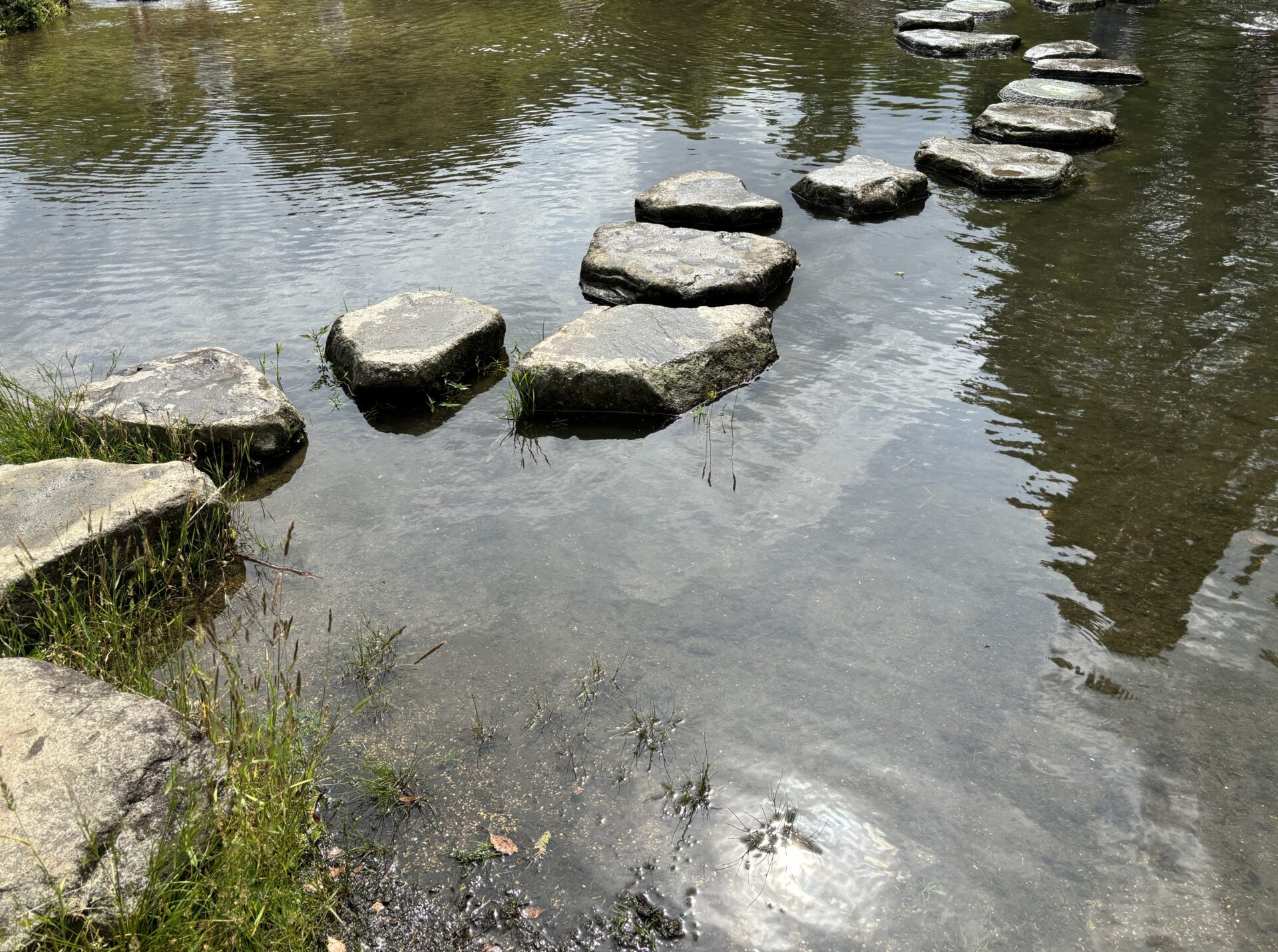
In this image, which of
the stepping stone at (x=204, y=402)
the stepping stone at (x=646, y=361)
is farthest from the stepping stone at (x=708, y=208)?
the stepping stone at (x=204, y=402)

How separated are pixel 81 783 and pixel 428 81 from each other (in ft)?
31.2

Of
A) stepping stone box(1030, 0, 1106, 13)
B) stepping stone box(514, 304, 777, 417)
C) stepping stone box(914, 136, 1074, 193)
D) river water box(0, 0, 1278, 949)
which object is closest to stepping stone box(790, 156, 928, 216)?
river water box(0, 0, 1278, 949)

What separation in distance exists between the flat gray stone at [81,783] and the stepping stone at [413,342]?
2.22 m

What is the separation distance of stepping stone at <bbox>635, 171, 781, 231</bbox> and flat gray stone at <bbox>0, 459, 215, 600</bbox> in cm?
380

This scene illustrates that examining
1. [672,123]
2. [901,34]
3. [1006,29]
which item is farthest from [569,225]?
[1006,29]

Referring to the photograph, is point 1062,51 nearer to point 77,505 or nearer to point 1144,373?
point 1144,373

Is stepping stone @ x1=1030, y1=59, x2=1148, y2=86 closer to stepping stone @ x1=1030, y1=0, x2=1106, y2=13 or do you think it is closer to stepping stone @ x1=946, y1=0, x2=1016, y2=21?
stepping stone @ x1=946, y1=0, x2=1016, y2=21

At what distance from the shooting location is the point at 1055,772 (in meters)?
2.67

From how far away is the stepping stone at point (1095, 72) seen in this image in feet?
30.0

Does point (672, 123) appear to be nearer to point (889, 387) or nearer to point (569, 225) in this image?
point (569, 225)

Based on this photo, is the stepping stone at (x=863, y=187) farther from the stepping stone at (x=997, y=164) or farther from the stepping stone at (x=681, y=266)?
the stepping stone at (x=681, y=266)

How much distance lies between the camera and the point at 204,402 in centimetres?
424

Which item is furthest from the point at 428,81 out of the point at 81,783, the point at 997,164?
the point at 81,783

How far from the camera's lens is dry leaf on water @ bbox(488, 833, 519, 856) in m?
2.51
